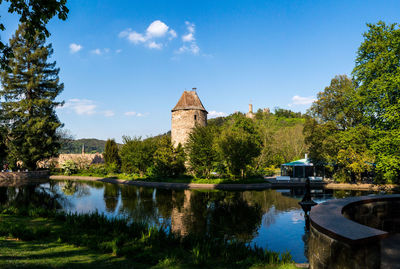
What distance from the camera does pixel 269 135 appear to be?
4169cm

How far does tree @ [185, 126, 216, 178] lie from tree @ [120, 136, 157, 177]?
651 centimetres

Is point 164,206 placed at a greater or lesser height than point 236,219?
lesser

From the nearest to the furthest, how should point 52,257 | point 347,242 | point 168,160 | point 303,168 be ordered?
point 347,242
point 52,257
point 303,168
point 168,160

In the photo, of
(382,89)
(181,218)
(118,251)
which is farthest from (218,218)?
(382,89)

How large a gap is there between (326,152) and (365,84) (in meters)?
10.7

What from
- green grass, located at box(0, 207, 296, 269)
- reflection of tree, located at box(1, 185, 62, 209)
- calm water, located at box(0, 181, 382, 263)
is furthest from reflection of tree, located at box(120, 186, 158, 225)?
reflection of tree, located at box(1, 185, 62, 209)

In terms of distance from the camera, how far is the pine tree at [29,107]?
124 feet

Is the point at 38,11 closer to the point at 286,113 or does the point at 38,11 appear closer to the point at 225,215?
the point at 225,215

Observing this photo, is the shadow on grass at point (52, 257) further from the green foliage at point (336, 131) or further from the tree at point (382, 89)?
the green foliage at point (336, 131)

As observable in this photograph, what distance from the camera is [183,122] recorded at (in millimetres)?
38094

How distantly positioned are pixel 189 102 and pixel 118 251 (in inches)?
1319

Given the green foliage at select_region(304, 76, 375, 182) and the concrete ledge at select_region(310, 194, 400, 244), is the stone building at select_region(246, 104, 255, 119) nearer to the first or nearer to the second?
the green foliage at select_region(304, 76, 375, 182)

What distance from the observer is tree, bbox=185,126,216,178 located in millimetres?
29750

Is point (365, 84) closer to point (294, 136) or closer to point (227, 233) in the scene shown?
point (227, 233)
